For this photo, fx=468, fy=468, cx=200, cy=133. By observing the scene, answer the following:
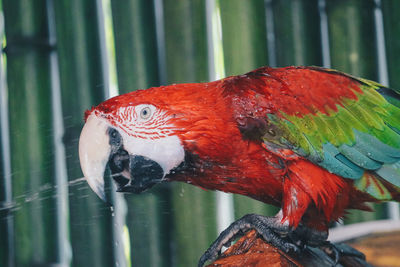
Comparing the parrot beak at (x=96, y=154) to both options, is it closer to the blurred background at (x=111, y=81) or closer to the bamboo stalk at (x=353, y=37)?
the blurred background at (x=111, y=81)

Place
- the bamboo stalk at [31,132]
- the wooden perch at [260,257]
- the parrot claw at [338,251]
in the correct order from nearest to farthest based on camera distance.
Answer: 1. the wooden perch at [260,257]
2. the parrot claw at [338,251]
3. the bamboo stalk at [31,132]

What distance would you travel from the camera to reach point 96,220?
860 mm

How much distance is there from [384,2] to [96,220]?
0.73 metres

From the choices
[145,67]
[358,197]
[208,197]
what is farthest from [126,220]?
[358,197]

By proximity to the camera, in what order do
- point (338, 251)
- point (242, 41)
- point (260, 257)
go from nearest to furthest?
point (260, 257)
point (338, 251)
point (242, 41)

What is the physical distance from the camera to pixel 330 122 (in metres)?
0.73

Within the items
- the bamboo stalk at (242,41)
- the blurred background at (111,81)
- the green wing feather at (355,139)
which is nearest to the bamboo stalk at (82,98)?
the blurred background at (111,81)

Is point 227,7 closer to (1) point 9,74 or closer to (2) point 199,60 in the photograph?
(2) point 199,60

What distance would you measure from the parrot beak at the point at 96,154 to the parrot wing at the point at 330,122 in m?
0.21

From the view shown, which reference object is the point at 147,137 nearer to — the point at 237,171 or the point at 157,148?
the point at 157,148

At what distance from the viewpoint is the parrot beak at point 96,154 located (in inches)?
26.5

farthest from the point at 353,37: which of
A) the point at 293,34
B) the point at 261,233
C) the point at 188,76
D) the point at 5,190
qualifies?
the point at 5,190

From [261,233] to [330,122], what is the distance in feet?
0.66

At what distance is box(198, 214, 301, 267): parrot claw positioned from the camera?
2.26ft
